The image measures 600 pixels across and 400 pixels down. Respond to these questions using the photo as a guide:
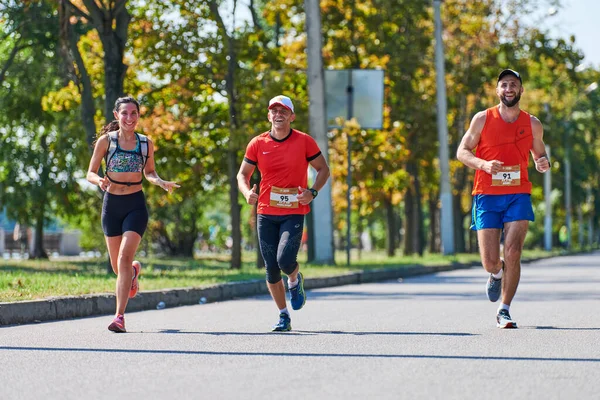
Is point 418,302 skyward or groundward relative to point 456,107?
groundward

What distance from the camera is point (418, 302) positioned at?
1527 centimetres

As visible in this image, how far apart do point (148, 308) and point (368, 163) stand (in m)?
20.3

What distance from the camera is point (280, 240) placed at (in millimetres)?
10383

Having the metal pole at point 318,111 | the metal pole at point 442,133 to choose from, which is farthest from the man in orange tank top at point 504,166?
the metal pole at point 442,133

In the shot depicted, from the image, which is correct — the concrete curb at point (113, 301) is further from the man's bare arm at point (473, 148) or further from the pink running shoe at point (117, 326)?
the man's bare arm at point (473, 148)

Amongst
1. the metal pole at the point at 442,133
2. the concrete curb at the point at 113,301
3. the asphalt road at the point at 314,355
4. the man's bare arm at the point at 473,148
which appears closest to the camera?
the asphalt road at the point at 314,355

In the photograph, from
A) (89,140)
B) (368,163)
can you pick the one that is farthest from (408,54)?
(89,140)

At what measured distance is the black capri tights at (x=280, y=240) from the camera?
10.3m

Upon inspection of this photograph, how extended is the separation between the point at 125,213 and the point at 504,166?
11.0 ft

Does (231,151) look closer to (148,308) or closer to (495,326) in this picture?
(148,308)

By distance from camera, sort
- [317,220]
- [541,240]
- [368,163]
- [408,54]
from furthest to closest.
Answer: [541,240] → [408,54] → [368,163] → [317,220]

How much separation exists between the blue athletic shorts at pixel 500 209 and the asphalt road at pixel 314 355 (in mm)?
956

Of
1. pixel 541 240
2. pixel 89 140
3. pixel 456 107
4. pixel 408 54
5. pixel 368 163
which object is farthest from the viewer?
pixel 541 240

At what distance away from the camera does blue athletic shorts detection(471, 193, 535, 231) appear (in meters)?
10.3
